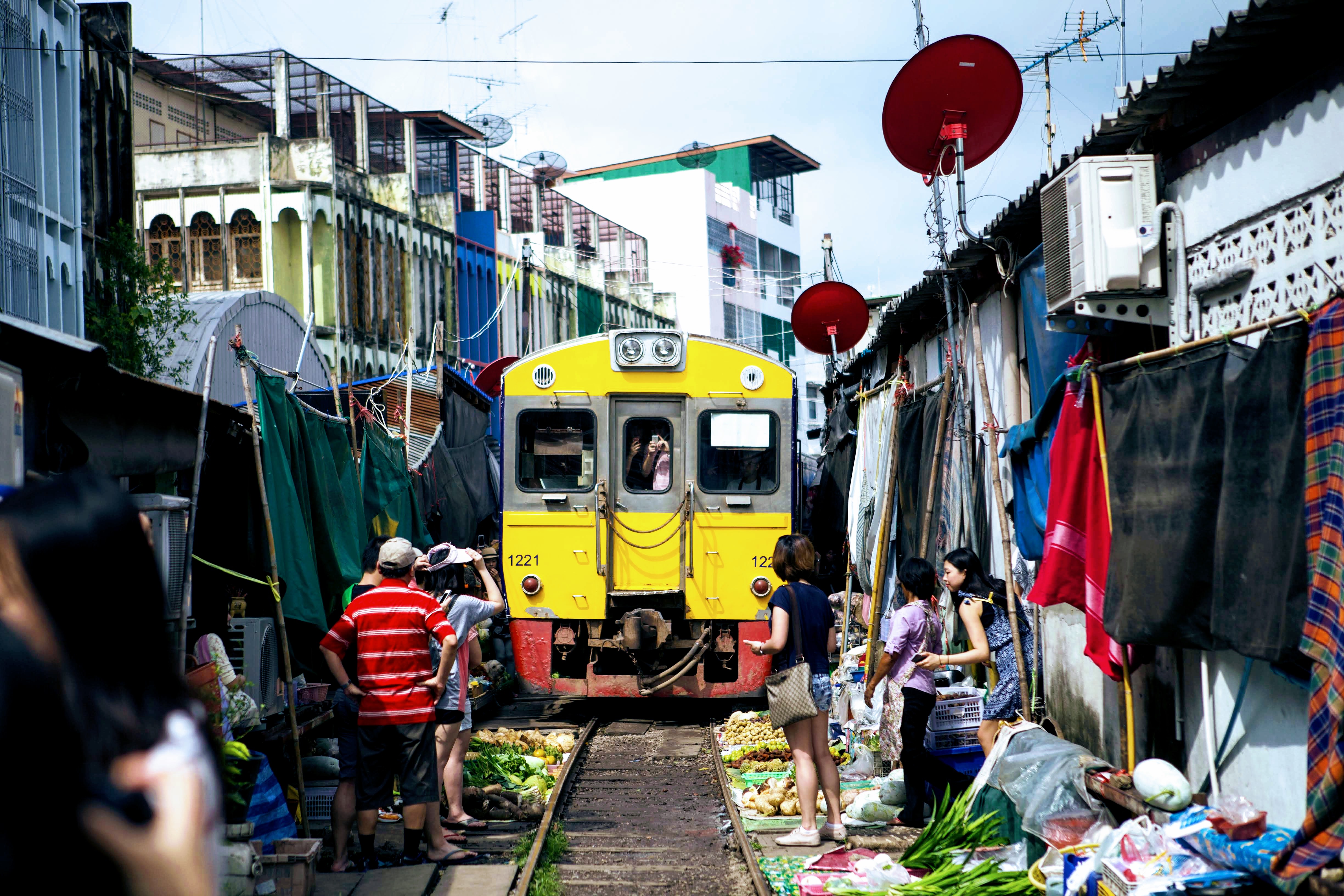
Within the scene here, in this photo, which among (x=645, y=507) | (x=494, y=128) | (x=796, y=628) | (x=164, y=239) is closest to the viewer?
(x=796, y=628)

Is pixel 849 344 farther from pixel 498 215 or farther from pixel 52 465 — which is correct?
pixel 498 215

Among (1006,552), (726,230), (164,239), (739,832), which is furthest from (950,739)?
(726,230)

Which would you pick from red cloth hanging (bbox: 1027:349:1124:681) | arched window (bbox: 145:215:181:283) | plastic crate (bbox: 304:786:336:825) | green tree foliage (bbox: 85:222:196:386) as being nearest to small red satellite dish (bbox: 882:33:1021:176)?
red cloth hanging (bbox: 1027:349:1124:681)

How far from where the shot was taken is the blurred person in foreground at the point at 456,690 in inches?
274

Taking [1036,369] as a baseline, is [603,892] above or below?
below

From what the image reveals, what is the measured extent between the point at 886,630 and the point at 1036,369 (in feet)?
12.0

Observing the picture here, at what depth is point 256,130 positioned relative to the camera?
30078 millimetres

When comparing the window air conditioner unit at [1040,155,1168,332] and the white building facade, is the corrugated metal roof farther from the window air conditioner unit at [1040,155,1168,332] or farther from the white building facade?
the white building facade

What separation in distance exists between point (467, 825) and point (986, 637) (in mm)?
3452

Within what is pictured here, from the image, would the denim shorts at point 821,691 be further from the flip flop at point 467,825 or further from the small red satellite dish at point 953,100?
the small red satellite dish at point 953,100

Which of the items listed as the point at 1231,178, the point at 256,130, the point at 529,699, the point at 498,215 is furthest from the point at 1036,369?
the point at 498,215

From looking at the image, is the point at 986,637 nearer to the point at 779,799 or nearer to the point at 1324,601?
the point at 779,799

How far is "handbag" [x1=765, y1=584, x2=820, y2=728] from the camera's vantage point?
264 inches

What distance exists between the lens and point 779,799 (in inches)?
305
